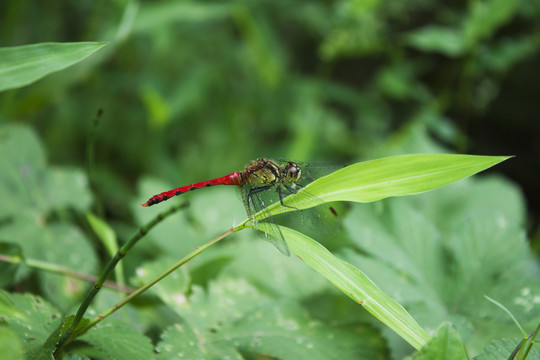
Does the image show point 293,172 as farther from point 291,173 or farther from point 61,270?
point 61,270

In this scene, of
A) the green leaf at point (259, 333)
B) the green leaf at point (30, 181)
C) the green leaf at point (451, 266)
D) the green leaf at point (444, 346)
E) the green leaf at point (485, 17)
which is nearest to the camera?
the green leaf at point (444, 346)

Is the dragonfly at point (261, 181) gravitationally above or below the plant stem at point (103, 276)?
above

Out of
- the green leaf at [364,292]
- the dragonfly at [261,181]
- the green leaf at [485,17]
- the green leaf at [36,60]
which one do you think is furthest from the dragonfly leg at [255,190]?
the green leaf at [485,17]

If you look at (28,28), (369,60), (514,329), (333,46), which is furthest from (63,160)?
(369,60)

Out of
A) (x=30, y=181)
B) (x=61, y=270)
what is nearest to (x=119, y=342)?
(x=61, y=270)

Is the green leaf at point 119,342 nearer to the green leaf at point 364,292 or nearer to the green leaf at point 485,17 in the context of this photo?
the green leaf at point 364,292

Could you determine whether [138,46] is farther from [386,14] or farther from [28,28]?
[386,14]

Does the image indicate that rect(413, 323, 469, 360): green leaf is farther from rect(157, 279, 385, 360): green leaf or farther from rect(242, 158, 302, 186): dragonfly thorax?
rect(242, 158, 302, 186): dragonfly thorax
